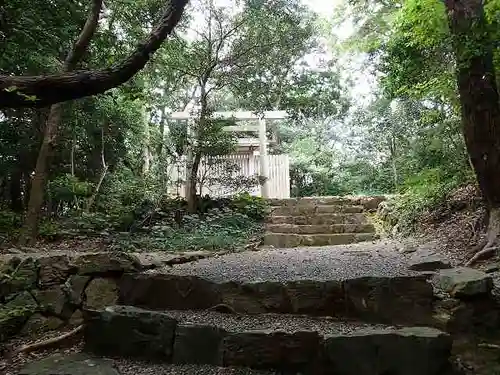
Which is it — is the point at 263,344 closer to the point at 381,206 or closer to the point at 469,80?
the point at 469,80

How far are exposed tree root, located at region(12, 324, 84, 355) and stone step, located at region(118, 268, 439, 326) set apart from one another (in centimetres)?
36

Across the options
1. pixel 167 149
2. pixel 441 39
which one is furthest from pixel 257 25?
pixel 441 39

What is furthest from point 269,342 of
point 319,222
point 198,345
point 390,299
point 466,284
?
point 319,222

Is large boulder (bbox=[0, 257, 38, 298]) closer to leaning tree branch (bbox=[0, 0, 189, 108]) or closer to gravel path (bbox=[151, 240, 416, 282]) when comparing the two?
gravel path (bbox=[151, 240, 416, 282])

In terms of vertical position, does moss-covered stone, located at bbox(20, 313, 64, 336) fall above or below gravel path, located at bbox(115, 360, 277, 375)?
above

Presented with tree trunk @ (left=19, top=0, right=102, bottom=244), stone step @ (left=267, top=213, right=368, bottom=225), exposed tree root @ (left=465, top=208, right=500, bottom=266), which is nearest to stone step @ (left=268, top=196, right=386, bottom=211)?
stone step @ (left=267, top=213, right=368, bottom=225)

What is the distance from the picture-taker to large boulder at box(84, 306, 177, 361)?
248 cm

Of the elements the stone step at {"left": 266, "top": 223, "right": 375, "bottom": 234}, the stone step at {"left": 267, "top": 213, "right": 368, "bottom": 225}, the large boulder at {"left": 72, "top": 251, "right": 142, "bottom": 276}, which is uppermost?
the stone step at {"left": 267, "top": 213, "right": 368, "bottom": 225}

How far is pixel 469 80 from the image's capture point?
132 inches

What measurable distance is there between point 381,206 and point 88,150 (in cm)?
461

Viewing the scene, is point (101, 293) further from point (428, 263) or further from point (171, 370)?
point (428, 263)

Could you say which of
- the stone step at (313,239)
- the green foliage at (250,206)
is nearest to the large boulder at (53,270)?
the stone step at (313,239)

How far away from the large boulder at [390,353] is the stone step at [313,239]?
3.21m

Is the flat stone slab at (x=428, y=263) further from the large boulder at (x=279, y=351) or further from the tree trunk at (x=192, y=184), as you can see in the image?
the tree trunk at (x=192, y=184)
